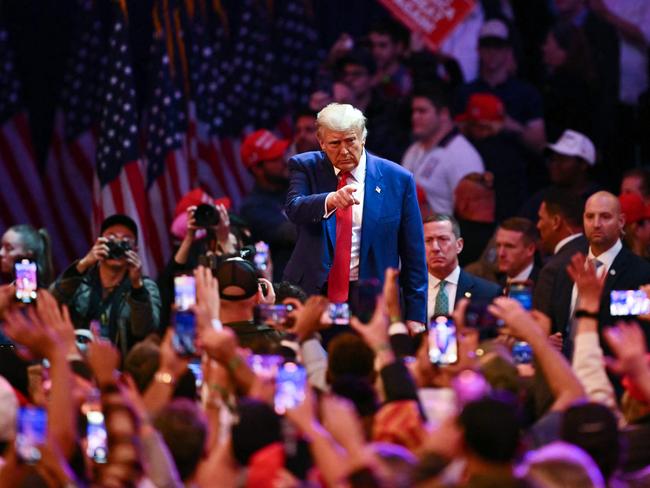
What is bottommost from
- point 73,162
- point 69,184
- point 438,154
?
point 69,184

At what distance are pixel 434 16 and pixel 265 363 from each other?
18.8 ft

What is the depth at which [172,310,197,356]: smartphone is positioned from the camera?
6.03 meters

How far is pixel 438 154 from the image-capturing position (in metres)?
11.0

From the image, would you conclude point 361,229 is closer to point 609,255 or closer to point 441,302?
point 441,302

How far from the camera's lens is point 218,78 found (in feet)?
40.3

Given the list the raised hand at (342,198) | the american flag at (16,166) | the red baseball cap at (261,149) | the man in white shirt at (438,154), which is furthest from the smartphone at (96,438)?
the american flag at (16,166)

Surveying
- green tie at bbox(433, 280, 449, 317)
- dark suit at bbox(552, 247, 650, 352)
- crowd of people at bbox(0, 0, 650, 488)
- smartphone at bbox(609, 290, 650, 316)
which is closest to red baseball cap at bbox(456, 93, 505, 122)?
crowd of people at bbox(0, 0, 650, 488)

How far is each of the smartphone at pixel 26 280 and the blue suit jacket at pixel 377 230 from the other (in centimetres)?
121

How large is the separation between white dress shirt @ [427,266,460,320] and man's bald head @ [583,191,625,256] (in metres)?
0.74

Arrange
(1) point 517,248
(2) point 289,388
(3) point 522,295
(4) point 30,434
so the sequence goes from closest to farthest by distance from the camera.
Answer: (4) point 30,434 → (2) point 289,388 → (3) point 522,295 → (1) point 517,248

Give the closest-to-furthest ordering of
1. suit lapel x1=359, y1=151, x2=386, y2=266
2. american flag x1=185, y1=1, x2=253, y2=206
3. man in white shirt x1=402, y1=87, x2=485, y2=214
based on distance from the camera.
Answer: suit lapel x1=359, y1=151, x2=386, y2=266 < man in white shirt x1=402, y1=87, x2=485, y2=214 < american flag x1=185, y1=1, x2=253, y2=206

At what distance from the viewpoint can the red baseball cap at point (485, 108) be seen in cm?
1136

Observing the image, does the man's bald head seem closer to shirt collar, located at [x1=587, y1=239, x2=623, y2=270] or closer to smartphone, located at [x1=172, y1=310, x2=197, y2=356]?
shirt collar, located at [x1=587, y1=239, x2=623, y2=270]

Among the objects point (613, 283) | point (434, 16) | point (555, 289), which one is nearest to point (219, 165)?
point (434, 16)
